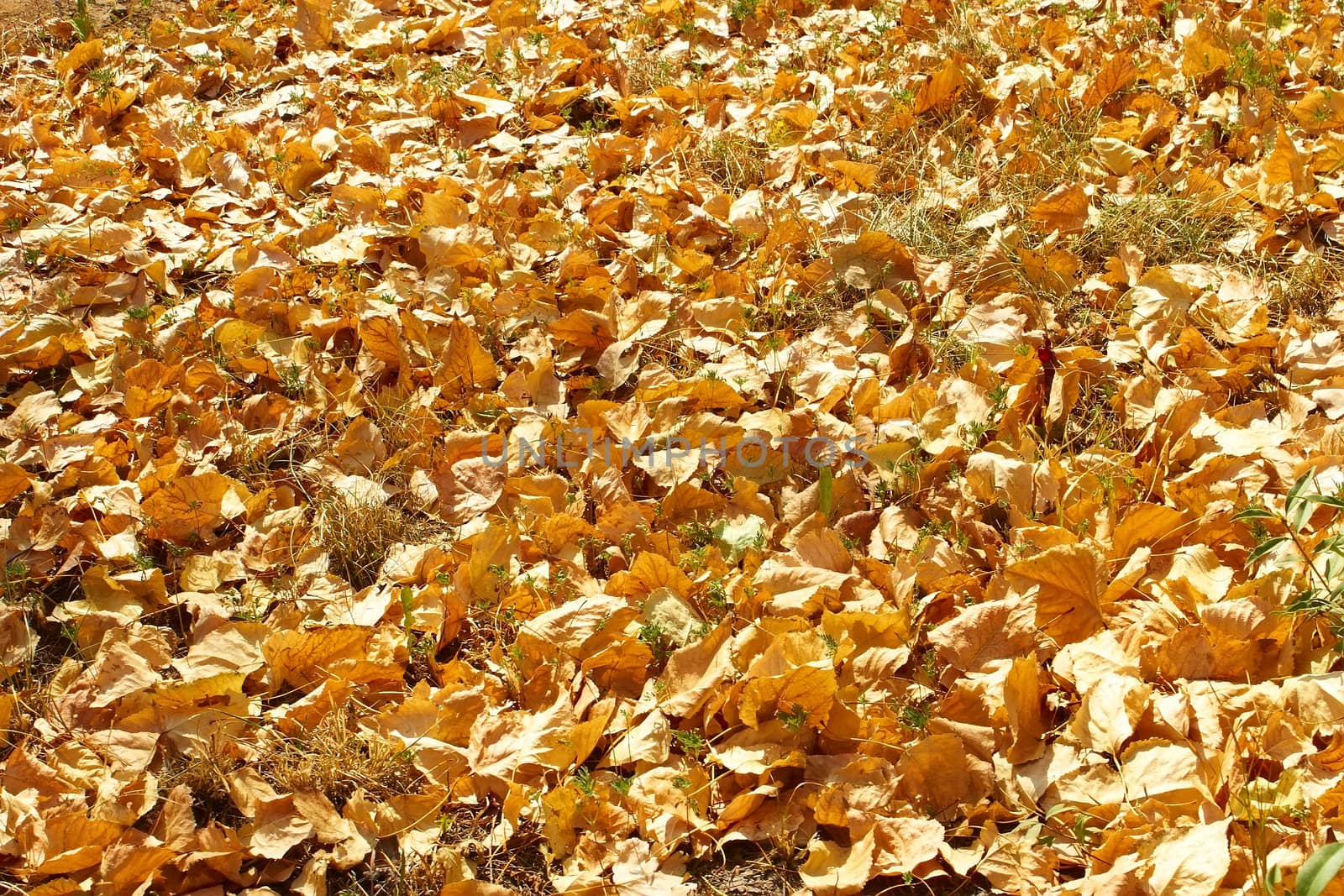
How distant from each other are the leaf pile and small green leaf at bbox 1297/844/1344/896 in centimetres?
6

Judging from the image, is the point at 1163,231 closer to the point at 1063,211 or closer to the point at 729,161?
the point at 1063,211

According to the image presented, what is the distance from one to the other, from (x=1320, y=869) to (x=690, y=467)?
4.26 feet

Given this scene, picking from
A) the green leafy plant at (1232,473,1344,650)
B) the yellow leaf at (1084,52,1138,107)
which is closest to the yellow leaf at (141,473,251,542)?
the green leafy plant at (1232,473,1344,650)

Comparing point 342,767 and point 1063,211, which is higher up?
point 1063,211

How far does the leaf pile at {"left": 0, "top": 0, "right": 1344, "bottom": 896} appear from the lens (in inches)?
57.7

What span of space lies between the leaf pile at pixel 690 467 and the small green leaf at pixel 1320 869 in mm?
56

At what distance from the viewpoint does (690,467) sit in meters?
1.97

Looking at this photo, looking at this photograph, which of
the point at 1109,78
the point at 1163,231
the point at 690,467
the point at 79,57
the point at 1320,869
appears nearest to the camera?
the point at 1320,869

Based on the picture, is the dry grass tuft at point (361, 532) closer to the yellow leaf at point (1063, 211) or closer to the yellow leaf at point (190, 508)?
the yellow leaf at point (190, 508)

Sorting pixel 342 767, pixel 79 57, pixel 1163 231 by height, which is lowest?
pixel 342 767

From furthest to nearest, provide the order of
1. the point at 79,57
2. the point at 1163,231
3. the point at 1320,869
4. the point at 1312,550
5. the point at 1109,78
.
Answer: the point at 79,57
the point at 1109,78
the point at 1163,231
the point at 1312,550
the point at 1320,869

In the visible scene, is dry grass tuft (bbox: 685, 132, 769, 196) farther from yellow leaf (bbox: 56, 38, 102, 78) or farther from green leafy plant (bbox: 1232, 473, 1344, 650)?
yellow leaf (bbox: 56, 38, 102, 78)

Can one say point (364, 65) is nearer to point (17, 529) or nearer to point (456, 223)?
point (456, 223)

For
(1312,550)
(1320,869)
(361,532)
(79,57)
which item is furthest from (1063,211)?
(79,57)
